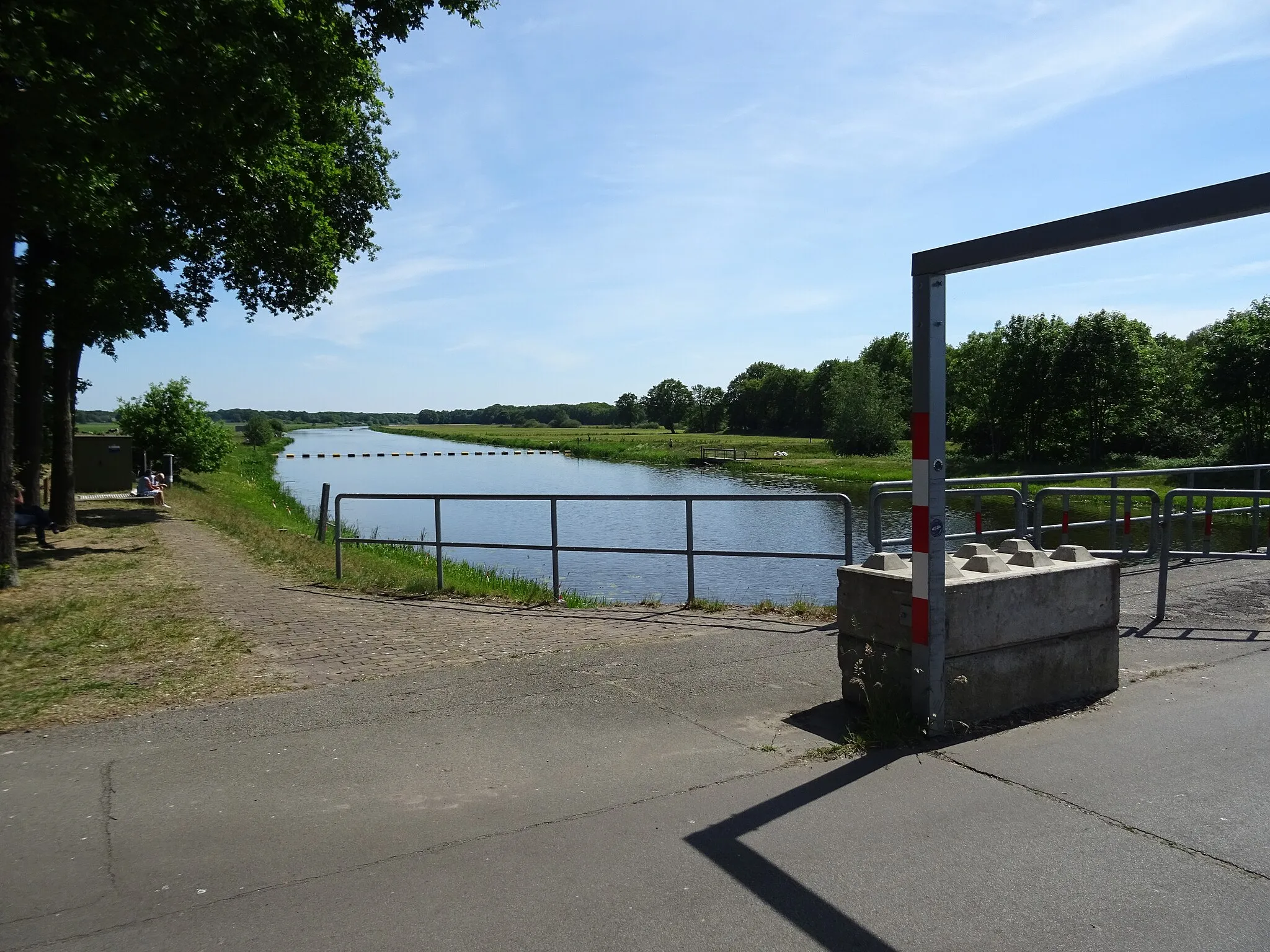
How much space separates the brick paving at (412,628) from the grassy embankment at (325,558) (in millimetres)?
530

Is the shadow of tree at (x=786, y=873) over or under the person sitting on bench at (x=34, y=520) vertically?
under

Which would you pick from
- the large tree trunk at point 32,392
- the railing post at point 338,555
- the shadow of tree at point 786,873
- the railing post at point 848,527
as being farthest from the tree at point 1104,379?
the shadow of tree at point 786,873

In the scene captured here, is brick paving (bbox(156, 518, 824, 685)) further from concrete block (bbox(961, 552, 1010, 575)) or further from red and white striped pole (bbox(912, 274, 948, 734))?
red and white striped pole (bbox(912, 274, 948, 734))

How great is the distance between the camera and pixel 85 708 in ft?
18.4

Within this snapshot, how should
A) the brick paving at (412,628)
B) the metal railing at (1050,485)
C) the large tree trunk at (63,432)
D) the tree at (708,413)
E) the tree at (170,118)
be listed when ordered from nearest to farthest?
1. the brick paving at (412,628)
2. the metal railing at (1050,485)
3. the tree at (170,118)
4. the large tree trunk at (63,432)
5. the tree at (708,413)

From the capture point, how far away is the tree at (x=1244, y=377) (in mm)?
33438

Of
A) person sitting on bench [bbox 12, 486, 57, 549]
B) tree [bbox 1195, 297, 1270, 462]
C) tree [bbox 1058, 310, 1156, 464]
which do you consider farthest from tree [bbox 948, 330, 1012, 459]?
person sitting on bench [bbox 12, 486, 57, 549]

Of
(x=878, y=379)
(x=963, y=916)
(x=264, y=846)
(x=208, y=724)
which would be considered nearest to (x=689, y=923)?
(x=963, y=916)

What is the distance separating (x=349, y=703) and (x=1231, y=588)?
316 inches

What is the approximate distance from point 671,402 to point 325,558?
17116 cm

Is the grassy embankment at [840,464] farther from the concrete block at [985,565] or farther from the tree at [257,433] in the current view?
the tree at [257,433]

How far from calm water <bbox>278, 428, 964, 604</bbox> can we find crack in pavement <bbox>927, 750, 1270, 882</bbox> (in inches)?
266

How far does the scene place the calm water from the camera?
14500mm

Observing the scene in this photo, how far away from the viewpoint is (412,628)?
7973mm
